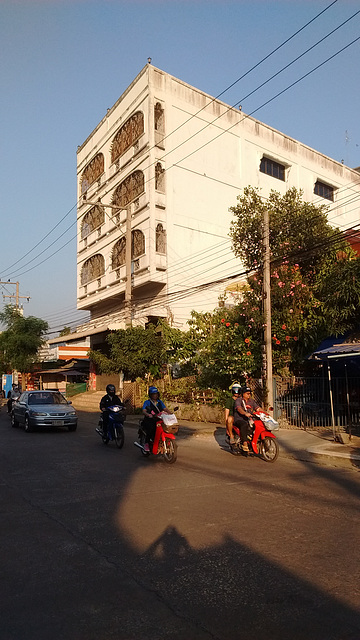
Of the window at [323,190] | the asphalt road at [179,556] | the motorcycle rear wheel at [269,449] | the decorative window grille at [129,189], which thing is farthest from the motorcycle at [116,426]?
the window at [323,190]

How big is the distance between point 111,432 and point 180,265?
60.4 feet

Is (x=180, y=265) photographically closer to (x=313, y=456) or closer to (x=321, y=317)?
(x=321, y=317)

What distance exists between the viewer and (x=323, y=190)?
44.7m

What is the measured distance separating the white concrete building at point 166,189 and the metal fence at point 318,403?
12.5 meters

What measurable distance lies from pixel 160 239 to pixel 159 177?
3.83 metres

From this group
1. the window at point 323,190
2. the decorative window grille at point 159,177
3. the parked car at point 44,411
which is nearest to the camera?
the parked car at point 44,411

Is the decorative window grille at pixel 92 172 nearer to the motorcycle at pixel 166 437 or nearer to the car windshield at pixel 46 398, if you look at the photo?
the car windshield at pixel 46 398

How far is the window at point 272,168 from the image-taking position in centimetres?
3851

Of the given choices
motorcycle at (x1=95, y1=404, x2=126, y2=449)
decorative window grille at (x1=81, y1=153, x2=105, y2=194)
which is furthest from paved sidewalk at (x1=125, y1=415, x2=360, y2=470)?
decorative window grille at (x1=81, y1=153, x2=105, y2=194)

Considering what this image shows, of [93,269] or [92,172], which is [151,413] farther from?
[92,172]

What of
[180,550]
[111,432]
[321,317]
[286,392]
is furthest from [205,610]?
[321,317]

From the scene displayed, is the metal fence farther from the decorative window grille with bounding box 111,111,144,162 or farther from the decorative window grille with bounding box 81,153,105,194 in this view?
the decorative window grille with bounding box 81,153,105,194

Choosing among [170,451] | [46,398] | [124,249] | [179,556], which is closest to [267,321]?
[170,451]

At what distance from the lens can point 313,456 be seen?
466 inches
